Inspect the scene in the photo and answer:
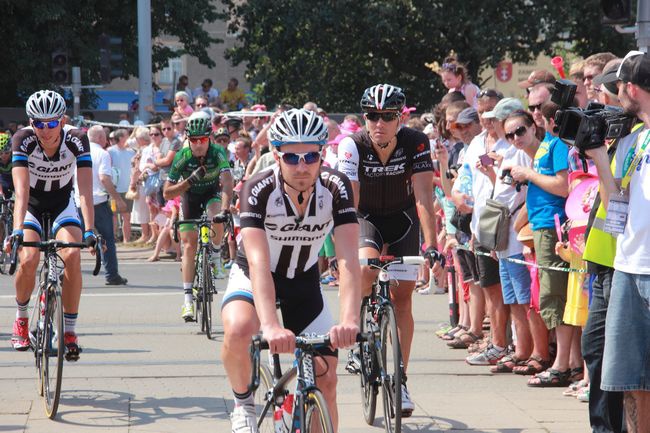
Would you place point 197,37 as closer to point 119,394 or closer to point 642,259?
point 119,394

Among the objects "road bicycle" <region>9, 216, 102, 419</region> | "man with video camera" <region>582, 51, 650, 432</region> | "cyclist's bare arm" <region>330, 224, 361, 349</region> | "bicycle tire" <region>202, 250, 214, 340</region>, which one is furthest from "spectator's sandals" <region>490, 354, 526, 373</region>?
"cyclist's bare arm" <region>330, 224, 361, 349</region>

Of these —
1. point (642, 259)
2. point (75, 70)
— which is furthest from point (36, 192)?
point (75, 70)

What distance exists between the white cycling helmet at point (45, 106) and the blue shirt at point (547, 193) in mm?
3444

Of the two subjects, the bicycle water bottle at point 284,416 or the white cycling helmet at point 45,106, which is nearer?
the bicycle water bottle at point 284,416

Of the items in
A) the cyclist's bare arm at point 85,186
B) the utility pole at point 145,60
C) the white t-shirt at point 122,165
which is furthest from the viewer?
the utility pole at point 145,60

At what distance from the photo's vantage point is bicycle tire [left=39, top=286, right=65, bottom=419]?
786 centimetres

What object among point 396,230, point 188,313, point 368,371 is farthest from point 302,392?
point 188,313

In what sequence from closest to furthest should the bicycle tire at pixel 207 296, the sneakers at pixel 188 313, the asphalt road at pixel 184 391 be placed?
the asphalt road at pixel 184 391 → the bicycle tire at pixel 207 296 → the sneakers at pixel 188 313

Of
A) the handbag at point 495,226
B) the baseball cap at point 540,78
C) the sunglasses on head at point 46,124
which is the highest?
the baseball cap at point 540,78

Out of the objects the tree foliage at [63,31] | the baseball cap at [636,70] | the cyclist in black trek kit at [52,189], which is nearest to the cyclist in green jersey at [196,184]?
the cyclist in black trek kit at [52,189]

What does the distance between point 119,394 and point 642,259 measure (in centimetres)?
438

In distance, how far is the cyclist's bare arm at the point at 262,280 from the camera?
205 inches

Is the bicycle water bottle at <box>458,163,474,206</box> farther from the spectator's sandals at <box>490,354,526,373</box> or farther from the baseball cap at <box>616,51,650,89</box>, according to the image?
the baseball cap at <box>616,51,650,89</box>

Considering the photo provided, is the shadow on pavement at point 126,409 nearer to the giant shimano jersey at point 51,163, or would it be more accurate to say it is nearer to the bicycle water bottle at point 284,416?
the giant shimano jersey at point 51,163
